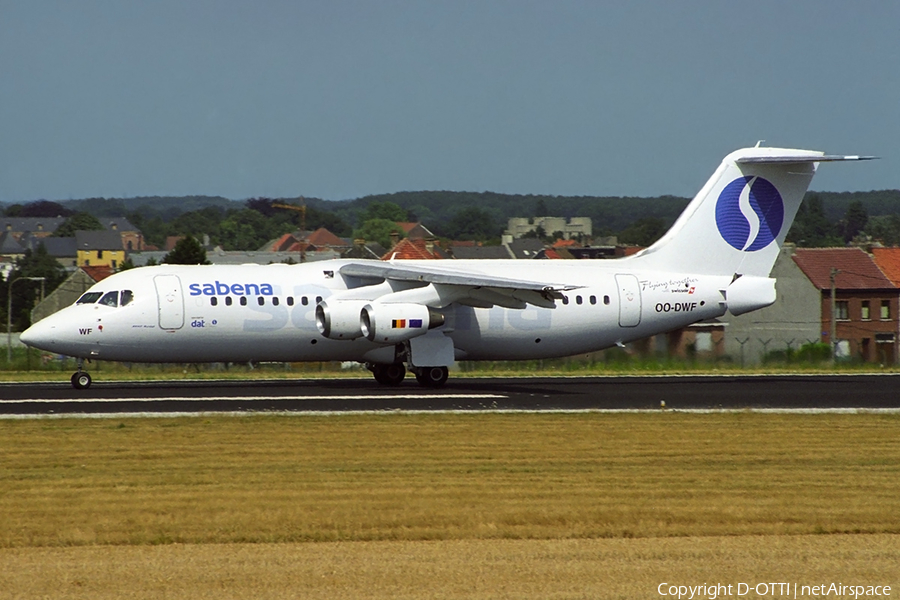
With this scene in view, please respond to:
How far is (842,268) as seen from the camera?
69625 mm

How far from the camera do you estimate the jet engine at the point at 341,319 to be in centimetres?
2986

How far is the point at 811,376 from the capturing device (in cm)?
3844

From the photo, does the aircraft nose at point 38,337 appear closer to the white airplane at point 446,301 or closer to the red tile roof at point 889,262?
Result: the white airplane at point 446,301

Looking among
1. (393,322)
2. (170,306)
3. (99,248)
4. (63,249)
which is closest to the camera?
(393,322)

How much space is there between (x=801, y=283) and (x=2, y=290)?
196 feet

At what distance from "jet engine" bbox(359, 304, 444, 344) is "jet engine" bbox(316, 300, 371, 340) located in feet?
0.58

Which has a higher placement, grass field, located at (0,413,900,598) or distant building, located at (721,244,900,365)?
distant building, located at (721,244,900,365)

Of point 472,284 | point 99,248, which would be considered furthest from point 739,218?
point 99,248

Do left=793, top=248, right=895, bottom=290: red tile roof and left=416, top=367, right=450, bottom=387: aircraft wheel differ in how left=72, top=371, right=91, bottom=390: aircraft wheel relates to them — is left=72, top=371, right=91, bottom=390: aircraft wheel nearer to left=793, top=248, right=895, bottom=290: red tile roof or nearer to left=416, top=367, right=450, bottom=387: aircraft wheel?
left=416, top=367, right=450, bottom=387: aircraft wheel

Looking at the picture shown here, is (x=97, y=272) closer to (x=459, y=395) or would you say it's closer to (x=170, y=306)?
(x=170, y=306)

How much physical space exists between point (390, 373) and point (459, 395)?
397 centimetres

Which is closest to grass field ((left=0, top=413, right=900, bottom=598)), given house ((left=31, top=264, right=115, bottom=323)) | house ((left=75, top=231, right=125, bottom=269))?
house ((left=31, top=264, right=115, bottom=323))

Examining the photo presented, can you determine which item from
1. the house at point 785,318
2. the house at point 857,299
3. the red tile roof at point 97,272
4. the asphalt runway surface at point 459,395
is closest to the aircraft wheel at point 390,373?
the asphalt runway surface at point 459,395

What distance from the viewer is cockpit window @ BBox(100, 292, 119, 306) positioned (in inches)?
1196
